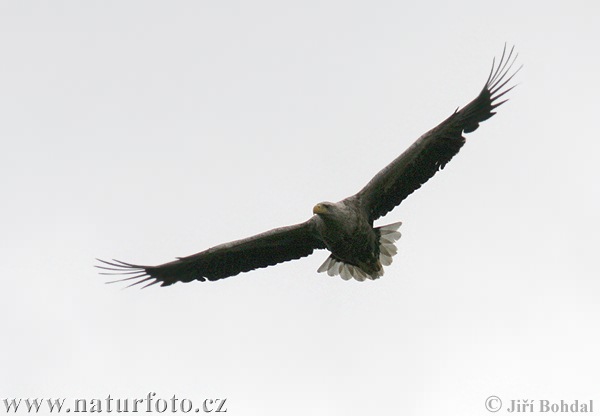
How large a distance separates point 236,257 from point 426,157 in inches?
107

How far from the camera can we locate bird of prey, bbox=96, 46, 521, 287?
14.4 m

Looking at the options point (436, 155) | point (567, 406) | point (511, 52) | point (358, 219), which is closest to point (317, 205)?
point (358, 219)

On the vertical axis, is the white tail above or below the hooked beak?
above

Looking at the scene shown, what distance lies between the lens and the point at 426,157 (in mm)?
14617

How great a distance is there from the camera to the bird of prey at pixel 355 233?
1445cm

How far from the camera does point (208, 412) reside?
15281 mm

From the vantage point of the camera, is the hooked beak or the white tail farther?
the white tail

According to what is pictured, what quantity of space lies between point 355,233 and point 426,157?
1.21m

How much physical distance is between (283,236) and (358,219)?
3.68 ft

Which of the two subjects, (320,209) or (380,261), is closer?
(320,209)

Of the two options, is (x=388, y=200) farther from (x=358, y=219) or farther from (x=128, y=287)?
(x=128, y=287)

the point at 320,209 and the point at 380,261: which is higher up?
the point at 380,261

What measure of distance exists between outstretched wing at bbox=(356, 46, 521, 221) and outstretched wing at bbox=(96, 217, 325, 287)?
974 mm

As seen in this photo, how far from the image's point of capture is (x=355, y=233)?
580 inches
